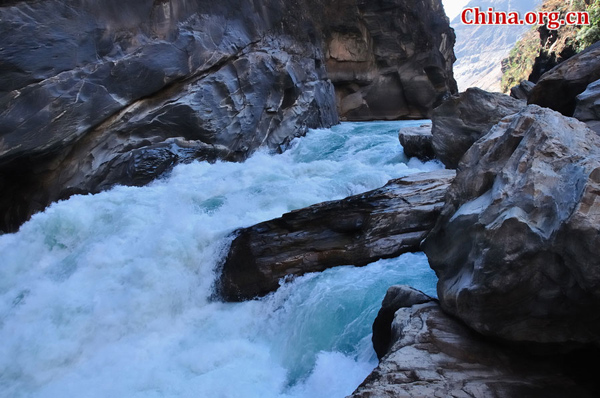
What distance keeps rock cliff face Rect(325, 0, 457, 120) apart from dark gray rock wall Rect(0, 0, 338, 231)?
28.1 feet

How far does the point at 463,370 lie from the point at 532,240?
3.05 feet

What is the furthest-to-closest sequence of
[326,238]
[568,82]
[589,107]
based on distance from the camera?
1. [568,82]
2. [589,107]
3. [326,238]

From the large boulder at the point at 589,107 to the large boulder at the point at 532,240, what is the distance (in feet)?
8.55

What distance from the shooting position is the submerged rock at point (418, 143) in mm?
9188

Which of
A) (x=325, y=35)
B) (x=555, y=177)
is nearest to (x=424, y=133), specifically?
(x=555, y=177)

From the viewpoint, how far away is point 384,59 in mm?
21453

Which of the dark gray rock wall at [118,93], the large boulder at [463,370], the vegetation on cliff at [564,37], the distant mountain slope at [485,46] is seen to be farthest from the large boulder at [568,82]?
the distant mountain slope at [485,46]

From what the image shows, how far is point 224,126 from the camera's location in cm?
1067

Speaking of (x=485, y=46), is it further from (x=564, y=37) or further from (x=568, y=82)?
(x=568, y=82)

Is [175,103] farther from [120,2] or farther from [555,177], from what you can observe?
[555,177]

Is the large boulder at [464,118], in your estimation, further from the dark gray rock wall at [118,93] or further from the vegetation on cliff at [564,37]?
the vegetation on cliff at [564,37]

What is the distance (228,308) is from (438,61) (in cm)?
2073

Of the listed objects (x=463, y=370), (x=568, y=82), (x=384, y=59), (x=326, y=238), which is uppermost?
(x=568, y=82)

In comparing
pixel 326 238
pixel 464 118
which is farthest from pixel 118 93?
pixel 464 118
